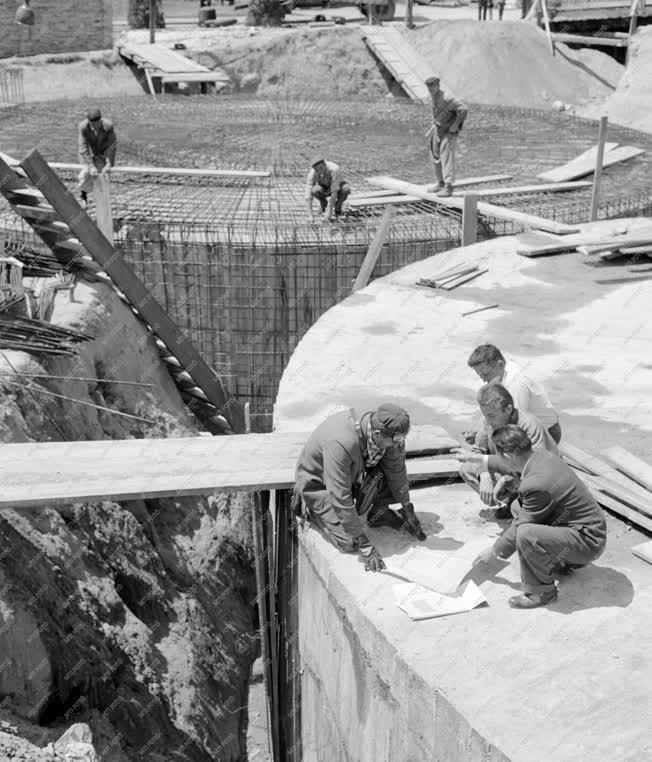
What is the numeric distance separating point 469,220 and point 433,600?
8.42 metres

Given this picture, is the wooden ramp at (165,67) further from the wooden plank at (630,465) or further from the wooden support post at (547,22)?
the wooden plank at (630,465)

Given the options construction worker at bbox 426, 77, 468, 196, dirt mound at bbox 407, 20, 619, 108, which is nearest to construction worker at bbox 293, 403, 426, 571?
construction worker at bbox 426, 77, 468, 196

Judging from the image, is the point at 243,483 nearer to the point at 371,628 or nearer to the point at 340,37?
the point at 371,628

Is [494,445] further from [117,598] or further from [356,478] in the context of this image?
[117,598]

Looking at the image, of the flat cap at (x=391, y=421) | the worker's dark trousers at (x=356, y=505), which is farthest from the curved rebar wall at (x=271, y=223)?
the flat cap at (x=391, y=421)

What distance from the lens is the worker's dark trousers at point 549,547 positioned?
221 inches

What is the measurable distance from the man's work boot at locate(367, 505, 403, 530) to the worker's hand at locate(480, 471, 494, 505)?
57 cm

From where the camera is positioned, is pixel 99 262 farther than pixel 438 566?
Yes

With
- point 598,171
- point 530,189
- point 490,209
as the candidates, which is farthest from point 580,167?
point 490,209

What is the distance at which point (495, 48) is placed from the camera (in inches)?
1225

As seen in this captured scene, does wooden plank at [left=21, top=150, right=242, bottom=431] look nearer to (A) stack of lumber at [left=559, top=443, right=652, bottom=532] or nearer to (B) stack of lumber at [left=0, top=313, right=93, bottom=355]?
(B) stack of lumber at [left=0, top=313, right=93, bottom=355]

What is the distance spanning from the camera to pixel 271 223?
14297 mm

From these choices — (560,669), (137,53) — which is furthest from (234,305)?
(137,53)

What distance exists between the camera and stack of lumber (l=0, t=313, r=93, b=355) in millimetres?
9547
